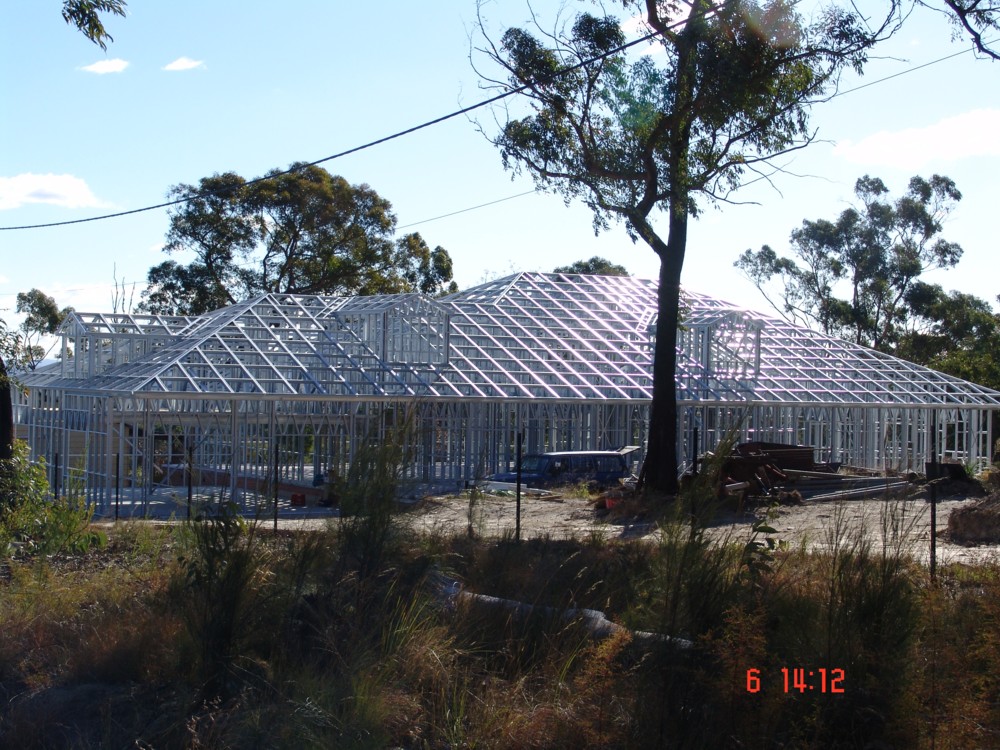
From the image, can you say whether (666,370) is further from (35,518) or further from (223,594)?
(223,594)

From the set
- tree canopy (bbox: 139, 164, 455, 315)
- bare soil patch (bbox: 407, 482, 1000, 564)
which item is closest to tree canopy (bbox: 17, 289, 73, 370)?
tree canopy (bbox: 139, 164, 455, 315)

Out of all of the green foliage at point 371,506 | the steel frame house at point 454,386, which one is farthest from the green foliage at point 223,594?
the steel frame house at point 454,386

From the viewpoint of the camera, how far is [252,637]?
735cm

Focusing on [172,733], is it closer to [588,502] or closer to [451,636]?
[451,636]

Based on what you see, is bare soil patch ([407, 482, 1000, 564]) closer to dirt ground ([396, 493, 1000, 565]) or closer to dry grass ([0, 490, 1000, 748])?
dirt ground ([396, 493, 1000, 565])

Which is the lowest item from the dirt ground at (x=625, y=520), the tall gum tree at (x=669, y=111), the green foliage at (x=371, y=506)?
the dirt ground at (x=625, y=520)

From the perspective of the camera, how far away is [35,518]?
1260cm

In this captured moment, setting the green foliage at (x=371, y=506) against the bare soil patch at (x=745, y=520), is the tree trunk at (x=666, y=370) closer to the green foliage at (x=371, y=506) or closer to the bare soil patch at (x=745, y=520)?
the bare soil patch at (x=745, y=520)

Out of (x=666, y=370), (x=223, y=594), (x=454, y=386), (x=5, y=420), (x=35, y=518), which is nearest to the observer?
(x=223, y=594)

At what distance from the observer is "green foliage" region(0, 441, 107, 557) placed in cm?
1205

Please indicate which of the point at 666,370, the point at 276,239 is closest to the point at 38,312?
the point at 276,239

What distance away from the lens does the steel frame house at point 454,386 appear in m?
25.2
